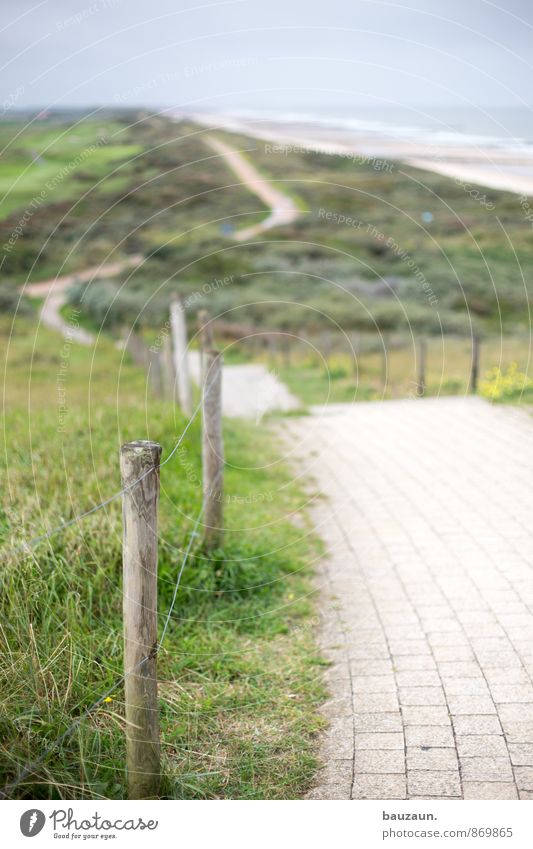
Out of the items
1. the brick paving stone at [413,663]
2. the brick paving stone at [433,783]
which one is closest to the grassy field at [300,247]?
the brick paving stone at [413,663]

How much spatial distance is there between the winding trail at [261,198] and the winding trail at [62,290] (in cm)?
408

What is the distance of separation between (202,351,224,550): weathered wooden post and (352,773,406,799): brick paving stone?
179 cm

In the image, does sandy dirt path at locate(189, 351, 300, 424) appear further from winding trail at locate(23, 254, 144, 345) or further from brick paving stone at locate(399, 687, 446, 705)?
winding trail at locate(23, 254, 144, 345)

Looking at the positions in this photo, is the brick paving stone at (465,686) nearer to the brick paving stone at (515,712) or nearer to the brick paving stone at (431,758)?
the brick paving stone at (515,712)

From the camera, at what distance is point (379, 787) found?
8.92ft

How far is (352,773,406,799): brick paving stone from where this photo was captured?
106 inches

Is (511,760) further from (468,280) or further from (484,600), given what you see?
(468,280)

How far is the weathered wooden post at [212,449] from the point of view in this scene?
4.34 metres

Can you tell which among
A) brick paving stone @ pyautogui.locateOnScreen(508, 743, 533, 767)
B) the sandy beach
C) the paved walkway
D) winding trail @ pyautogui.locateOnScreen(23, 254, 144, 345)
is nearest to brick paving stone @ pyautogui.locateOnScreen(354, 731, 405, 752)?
the paved walkway

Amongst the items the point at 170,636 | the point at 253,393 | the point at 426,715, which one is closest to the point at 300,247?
the point at 253,393

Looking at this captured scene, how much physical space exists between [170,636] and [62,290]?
2096 centimetres

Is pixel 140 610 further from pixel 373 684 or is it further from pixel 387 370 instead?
pixel 387 370

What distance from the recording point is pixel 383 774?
2.77 meters

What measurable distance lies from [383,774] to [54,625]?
146cm
